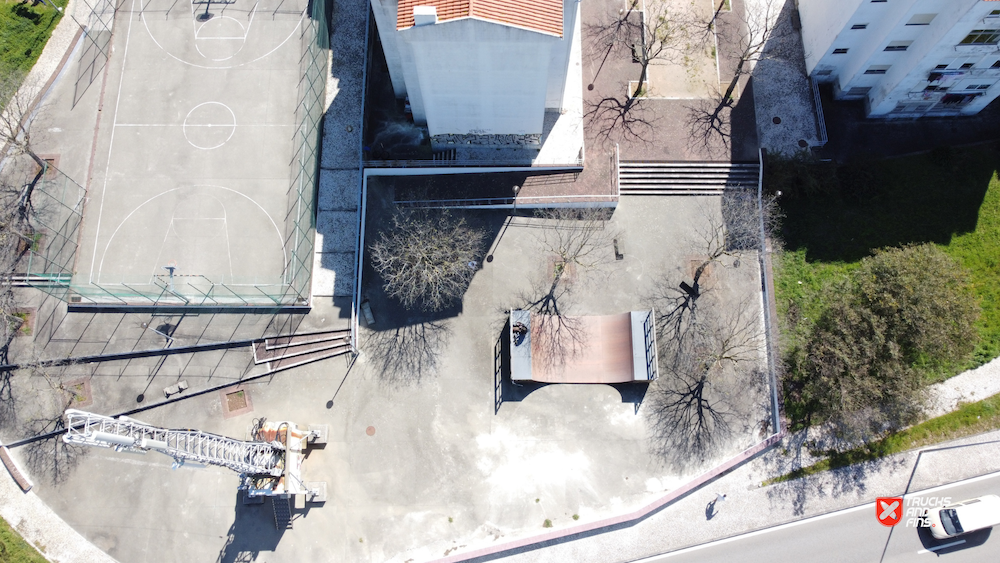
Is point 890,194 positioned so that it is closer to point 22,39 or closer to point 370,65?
point 370,65

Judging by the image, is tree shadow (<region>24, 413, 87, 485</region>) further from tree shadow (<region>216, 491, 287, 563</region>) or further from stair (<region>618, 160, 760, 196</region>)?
stair (<region>618, 160, 760, 196</region>)

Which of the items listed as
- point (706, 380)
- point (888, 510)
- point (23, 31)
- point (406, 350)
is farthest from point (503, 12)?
point (23, 31)

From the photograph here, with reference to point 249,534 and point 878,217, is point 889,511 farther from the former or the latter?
point 249,534

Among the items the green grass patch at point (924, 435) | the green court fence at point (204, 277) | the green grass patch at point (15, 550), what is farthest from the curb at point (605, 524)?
the green grass patch at point (15, 550)

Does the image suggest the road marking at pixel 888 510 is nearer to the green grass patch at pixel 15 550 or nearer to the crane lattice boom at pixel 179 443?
the crane lattice boom at pixel 179 443

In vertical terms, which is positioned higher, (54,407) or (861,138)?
(861,138)

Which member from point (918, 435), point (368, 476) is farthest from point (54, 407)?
point (918, 435)
